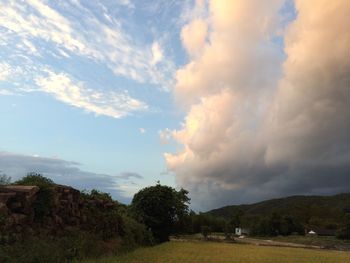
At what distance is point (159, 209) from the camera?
64.0m

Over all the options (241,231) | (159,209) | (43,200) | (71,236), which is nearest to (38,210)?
(43,200)

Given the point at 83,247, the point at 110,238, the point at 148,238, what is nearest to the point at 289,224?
the point at 148,238

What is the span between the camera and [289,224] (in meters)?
136

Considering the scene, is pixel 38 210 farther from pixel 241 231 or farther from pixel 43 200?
pixel 241 231

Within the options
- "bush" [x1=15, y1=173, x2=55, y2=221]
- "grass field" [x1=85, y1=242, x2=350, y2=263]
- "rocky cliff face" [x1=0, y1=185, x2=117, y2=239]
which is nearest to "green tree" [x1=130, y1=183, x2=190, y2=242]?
"grass field" [x1=85, y1=242, x2=350, y2=263]

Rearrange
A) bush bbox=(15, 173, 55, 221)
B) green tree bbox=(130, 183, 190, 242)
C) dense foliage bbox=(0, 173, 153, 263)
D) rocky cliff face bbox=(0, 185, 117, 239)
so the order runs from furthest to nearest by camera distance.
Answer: green tree bbox=(130, 183, 190, 242), bush bbox=(15, 173, 55, 221), rocky cliff face bbox=(0, 185, 117, 239), dense foliage bbox=(0, 173, 153, 263)

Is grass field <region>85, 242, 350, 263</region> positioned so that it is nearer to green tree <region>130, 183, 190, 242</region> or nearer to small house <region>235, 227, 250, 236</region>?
green tree <region>130, 183, 190, 242</region>

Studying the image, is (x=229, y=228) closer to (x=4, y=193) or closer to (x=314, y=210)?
(x=314, y=210)

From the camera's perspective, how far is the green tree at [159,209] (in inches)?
2489

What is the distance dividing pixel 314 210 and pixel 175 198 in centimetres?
12985

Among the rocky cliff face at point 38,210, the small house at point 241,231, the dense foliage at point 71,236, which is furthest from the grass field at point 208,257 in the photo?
the small house at point 241,231

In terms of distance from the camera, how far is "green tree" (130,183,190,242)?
63.2 meters

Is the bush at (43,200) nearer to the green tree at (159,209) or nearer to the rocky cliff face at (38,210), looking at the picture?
the rocky cliff face at (38,210)

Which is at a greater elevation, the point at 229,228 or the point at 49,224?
the point at 229,228
